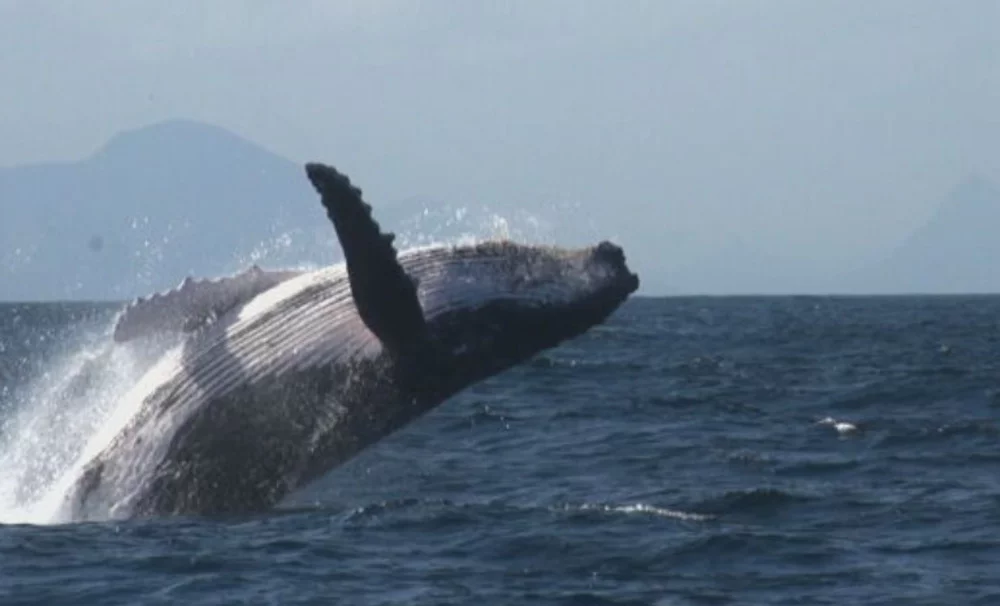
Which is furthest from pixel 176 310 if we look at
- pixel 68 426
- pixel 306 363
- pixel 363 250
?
pixel 363 250

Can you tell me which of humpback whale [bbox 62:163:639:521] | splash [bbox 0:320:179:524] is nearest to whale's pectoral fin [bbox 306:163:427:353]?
humpback whale [bbox 62:163:639:521]

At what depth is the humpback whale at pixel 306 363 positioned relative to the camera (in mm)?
12445

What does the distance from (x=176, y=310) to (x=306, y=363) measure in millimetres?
958

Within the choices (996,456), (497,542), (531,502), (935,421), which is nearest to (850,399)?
(935,421)

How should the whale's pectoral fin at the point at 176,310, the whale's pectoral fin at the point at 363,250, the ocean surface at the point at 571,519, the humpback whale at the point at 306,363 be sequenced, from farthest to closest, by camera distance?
1. the whale's pectoral fin at the point at 176,310
2. the humpback whale at the point at 306,363
3. the ocean surface at the point at 571,519
4. the whale's pectoral fin at the point at 363,250

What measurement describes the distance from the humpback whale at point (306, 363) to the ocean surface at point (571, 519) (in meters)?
0.37

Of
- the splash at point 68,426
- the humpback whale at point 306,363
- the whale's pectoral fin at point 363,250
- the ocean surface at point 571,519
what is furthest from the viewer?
the splash at point 68,426

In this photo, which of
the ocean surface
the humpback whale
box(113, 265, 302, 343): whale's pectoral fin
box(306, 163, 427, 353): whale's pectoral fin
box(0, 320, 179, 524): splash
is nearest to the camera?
box(306, 163, 427, 353): whale's pectoral fin

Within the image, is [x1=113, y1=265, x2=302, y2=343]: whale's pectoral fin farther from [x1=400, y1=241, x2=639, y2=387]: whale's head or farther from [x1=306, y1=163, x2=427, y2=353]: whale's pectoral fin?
[x1=306, y1=163, x2=427, y2=353]: whale's pectoral fin

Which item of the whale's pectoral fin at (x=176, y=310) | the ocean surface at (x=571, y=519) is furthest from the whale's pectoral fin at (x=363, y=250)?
the ocean surface at (x=571, y=519)

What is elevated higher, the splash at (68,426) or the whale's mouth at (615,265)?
the whale's mouth at (615,265)

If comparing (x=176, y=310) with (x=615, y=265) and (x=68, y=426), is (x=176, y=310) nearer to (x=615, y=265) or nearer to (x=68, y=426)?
(x=68, y=426)

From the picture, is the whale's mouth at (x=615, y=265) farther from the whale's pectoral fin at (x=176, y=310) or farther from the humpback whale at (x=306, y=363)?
the whale's pectoral fin at (x=176, y=310)

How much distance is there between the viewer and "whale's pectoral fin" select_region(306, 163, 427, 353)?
38.2 ft
